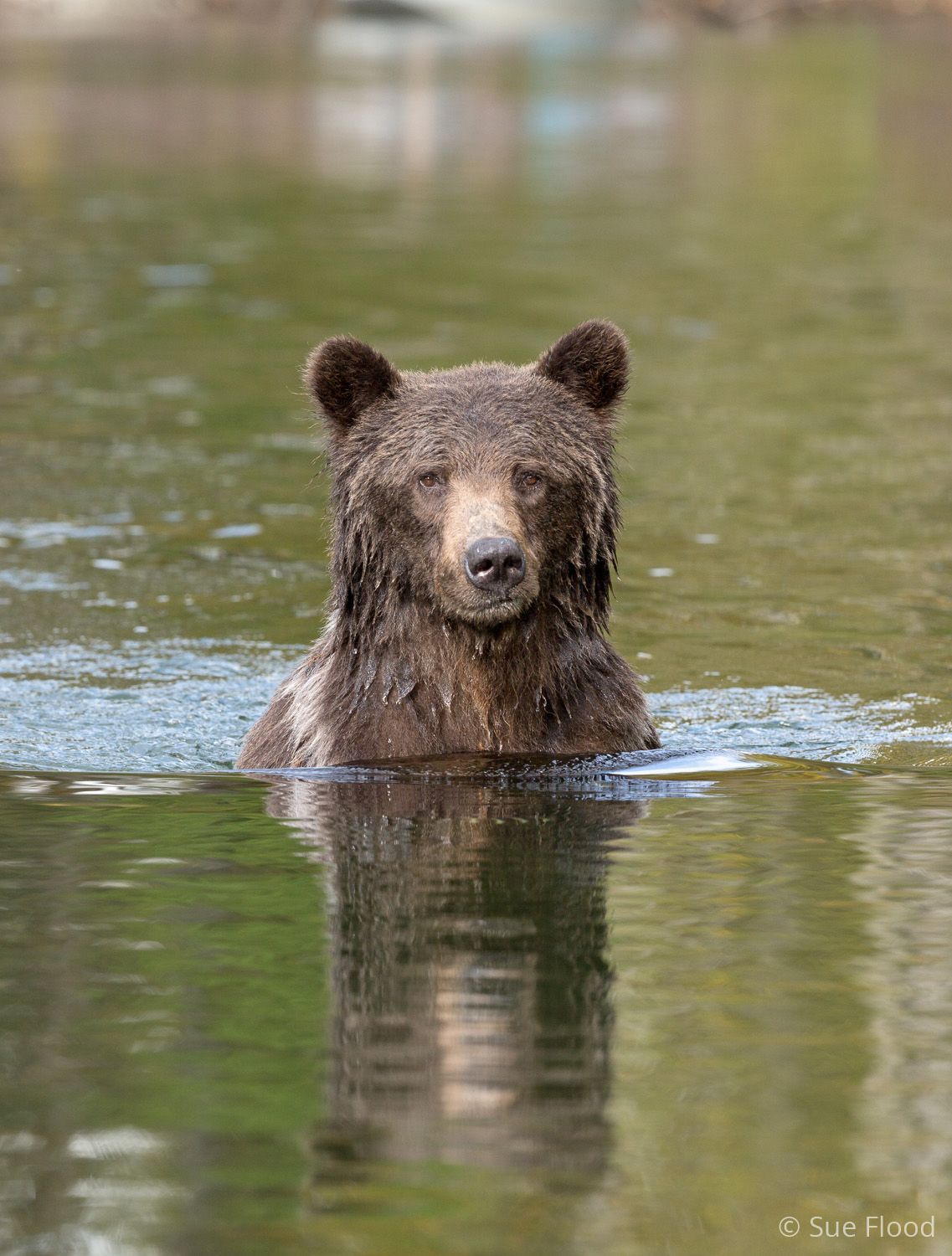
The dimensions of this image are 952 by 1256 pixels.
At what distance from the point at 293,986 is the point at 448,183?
99.1 ft

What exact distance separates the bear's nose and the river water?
870 mm

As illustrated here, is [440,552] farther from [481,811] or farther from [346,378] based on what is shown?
[481,811]

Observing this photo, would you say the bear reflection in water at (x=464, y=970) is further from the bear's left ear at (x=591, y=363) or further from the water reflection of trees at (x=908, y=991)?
the bear's left ear at (x=591, y=363)

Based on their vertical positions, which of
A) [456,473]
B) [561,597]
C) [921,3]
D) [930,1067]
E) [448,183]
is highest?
[921,3]

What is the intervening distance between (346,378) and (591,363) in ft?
3.21

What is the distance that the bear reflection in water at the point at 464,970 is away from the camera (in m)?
4.50

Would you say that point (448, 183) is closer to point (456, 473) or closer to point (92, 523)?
point (92, 523)

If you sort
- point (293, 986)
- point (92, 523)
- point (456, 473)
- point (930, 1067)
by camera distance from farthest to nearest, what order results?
point (92, 523)
point (456, 473)
point (293, 986)
point (930, 1067)

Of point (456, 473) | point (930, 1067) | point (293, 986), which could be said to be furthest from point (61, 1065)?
point (456, 473)

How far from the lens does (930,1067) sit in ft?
16.2

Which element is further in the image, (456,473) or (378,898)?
(456,473)

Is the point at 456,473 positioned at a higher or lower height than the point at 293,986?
higher

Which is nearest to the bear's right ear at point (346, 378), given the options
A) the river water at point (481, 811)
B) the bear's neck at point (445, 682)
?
the bear's neck at point (445, 682)

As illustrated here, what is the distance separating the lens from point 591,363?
7.95 m
